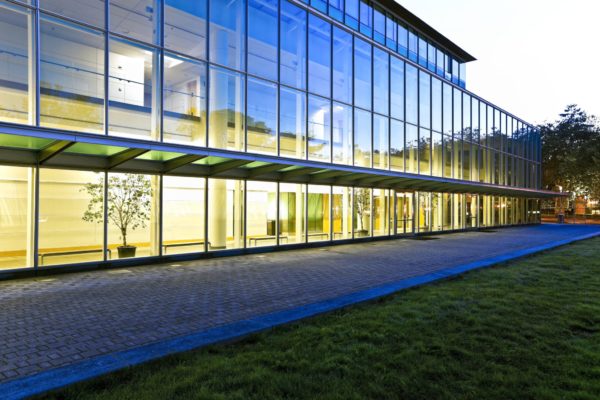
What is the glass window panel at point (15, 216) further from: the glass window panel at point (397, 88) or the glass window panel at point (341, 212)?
the glass window panel at point (397, 88)

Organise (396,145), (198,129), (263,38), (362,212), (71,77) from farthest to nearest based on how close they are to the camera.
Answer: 1. (396,145)
2. (362,212)
3. (263,38)
4. (198,129)
5. (71,77)

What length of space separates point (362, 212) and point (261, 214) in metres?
6.73

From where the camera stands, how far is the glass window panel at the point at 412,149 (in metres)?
23.8

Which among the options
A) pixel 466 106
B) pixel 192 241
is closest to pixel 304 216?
pixel 192 241

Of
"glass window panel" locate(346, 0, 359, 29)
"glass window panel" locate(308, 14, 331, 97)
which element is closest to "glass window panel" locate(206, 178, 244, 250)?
"glass window panel" locate(308, 14, 331, 97)

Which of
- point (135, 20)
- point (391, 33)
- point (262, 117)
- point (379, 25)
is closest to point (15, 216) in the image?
point (135, 20)

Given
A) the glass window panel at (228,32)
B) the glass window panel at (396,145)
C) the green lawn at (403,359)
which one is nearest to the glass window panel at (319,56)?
the glass window panel at (228,32)

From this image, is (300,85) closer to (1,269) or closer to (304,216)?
(304,216)

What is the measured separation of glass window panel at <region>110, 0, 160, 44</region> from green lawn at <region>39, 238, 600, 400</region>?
1066 cm

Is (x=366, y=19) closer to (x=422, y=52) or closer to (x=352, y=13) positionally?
(x=352, y=13)

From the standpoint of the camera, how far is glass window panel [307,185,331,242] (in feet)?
59.4

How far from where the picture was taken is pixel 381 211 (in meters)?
22.2

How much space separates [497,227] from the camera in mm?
34375

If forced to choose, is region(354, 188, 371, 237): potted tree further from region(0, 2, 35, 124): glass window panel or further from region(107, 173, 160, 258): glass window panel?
region(0, 2, 35, 124): glass window panel
